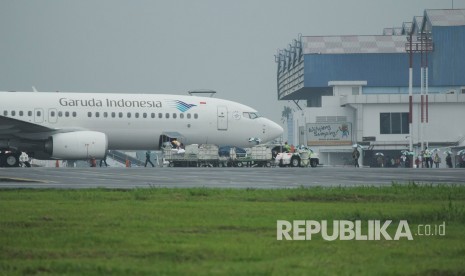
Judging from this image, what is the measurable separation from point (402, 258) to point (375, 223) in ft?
14.3

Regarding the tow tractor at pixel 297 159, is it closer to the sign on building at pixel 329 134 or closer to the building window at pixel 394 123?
the building window at pixel 394 123

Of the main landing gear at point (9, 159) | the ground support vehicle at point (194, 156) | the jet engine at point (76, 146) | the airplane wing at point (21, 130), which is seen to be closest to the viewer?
the airplane wing at point (21, 130)

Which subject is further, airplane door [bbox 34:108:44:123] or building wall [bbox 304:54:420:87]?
building wall [bbox 304:54:420:87]

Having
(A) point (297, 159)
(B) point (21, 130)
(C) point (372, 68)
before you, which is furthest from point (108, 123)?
(C) point (372, 68)

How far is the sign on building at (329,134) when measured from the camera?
118 meters

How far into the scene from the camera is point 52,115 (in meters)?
59.4

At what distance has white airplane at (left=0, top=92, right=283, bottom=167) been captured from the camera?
57188mm

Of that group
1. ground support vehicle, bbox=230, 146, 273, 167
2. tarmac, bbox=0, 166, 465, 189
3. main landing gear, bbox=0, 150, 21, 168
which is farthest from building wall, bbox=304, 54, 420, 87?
tarmac, bbox=0, 166, 465, 189

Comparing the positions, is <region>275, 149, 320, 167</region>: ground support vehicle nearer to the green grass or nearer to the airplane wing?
the airplane wing

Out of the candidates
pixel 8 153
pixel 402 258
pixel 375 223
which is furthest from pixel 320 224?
pixel 8 153

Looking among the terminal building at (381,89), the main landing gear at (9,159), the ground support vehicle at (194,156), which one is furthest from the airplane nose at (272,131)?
the terminal building at (381,89)

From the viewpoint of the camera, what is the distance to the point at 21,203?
2228cm

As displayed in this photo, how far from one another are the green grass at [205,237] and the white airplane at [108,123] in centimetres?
3194

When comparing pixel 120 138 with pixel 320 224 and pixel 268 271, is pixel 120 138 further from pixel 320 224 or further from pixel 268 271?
pixel 268 271
